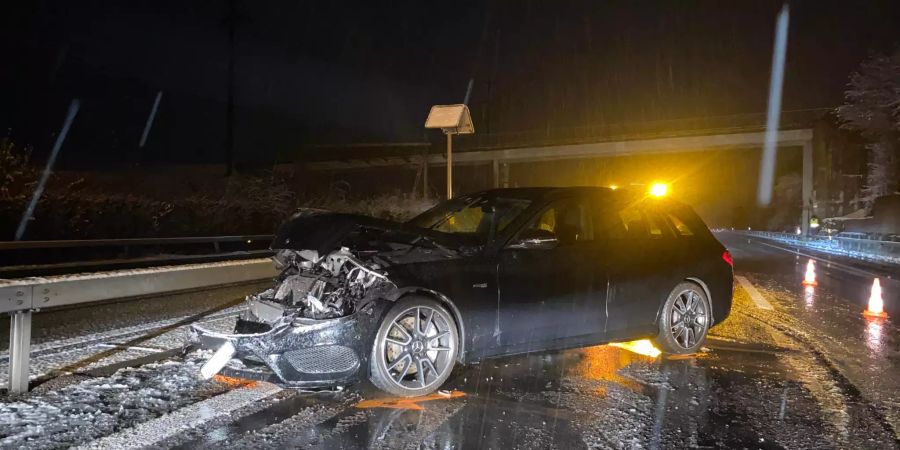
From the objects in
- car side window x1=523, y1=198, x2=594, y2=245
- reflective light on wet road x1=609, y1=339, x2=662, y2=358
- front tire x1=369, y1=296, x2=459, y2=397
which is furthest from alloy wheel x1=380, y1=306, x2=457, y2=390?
reflective light on wet road x1=609, y1=339, x2=662, y2=358

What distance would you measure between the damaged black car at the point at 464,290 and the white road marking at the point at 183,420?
0.22 metres

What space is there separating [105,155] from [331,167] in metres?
21.1

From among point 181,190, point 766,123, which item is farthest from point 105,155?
point 766,123

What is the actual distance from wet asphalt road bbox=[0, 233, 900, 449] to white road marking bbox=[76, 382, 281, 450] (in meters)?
0.07

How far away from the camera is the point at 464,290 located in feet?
16.3

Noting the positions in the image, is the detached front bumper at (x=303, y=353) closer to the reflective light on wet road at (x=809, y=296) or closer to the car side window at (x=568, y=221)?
the car side window at (x=568, y=221)

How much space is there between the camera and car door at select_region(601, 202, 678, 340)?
587 centimetres

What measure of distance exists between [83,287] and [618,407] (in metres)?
4.83

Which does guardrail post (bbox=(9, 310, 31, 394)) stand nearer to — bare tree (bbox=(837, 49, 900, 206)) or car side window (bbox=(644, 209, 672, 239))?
car side window (bbox=(644, 209, 672, 239))

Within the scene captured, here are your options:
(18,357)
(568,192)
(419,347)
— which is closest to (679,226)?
(568,192)

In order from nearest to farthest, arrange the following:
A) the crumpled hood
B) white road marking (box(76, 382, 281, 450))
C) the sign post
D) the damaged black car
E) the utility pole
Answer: white road marking (box(76, 382, 281, 450)), the damaged black car, the crumpled hood, the sign post, the utility pole

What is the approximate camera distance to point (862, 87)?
43875mm

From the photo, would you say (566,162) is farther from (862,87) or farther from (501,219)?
(501,219)

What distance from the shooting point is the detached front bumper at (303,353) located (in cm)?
438
